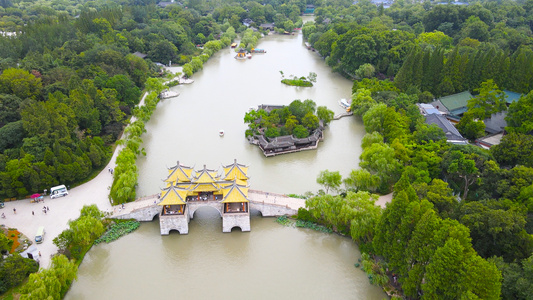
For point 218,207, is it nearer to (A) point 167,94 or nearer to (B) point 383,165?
(B) point 383,165

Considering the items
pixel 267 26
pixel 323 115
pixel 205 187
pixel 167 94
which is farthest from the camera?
pixel 267 26

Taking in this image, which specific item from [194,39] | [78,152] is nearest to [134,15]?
[194,39]

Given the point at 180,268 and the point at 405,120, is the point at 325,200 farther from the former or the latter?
the point at 405,120

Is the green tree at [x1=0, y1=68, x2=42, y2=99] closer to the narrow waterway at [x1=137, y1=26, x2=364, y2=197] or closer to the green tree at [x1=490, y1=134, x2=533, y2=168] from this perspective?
the narrow waterway at [x1=137, y1=26, x2=364, y2=197]

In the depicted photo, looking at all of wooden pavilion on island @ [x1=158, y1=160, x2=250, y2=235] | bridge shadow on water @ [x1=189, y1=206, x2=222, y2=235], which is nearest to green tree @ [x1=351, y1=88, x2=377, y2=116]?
wooden pavilion on island @ [x1=158, y1=160, x2=250, y2=235]

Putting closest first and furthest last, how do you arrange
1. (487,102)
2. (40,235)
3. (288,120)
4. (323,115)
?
(40,235) < (288,120) < (487,102) < (323,115)

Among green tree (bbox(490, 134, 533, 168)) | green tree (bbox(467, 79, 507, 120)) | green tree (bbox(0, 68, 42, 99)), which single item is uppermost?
green tree (bbox(0, 68, 42, 99))

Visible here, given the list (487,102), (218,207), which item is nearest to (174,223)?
(218,207)
